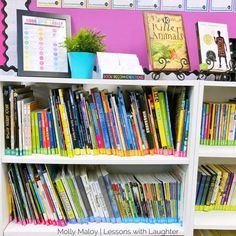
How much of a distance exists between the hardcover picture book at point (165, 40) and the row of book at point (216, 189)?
537mm

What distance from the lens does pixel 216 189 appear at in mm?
1320

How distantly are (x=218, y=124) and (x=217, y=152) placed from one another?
0.54ft

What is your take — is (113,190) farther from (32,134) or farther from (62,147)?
(32,134)

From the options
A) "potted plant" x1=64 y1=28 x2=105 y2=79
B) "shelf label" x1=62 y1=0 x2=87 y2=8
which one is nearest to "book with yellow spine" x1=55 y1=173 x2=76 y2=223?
"potted plant" x1=64 y1=28 x2=105 y2=79

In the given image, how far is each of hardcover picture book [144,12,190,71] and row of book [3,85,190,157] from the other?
13cm

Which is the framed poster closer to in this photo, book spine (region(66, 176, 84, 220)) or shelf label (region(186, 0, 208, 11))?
book spine (region(66, 176, 84, 220))

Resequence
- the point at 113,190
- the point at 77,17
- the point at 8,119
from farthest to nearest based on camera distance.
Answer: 1. the point at 77,17
2. the point at 113,190
3. the point at 8,119

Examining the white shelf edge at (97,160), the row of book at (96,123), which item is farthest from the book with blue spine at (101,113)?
the white shelf edge at (97,160)

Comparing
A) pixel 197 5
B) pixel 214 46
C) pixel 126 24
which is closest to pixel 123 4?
pixel 126 24

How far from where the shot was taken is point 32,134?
1168 mm

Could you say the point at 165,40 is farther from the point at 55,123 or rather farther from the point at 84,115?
the point at 55,123

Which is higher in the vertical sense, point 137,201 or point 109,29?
point 109,29

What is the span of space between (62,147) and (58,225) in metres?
0.37

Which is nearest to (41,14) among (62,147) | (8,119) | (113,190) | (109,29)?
(109,29)
